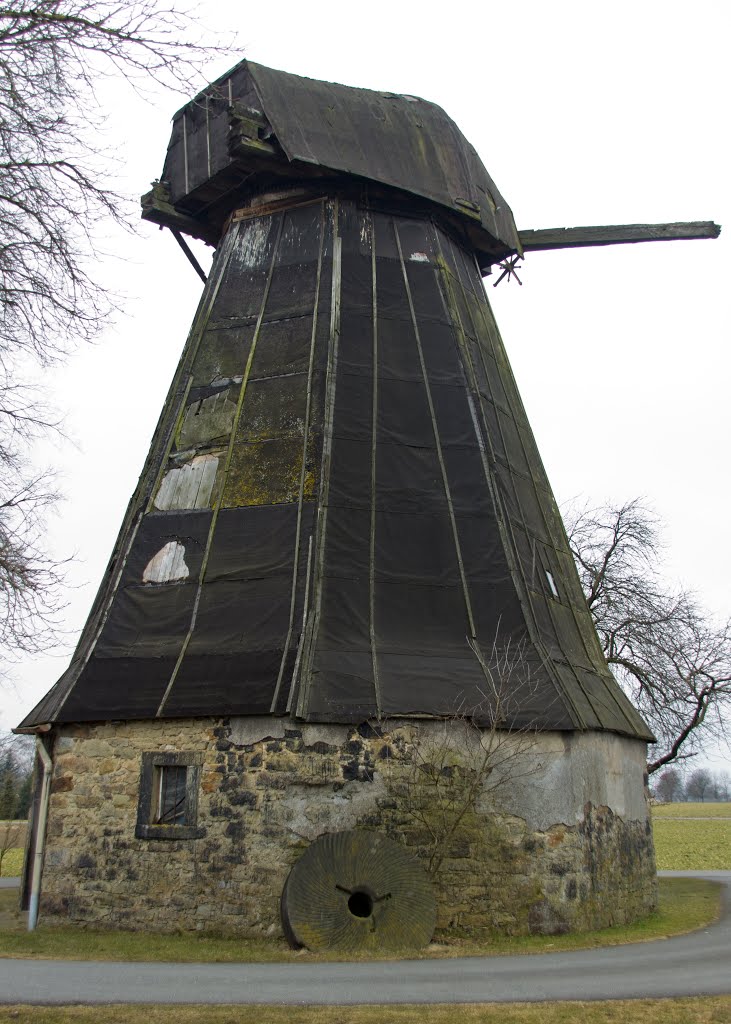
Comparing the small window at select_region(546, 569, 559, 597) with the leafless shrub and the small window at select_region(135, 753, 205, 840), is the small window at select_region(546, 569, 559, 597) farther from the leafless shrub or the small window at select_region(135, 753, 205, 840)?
the small window at select_region(135, 753, 205, 840)

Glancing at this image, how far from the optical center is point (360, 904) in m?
9.20

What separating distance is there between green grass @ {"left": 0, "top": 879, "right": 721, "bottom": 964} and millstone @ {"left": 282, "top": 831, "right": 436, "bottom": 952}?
0.67ft

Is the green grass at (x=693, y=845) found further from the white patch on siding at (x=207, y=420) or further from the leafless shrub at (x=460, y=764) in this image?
the white patch on siding at (x=207, y=420)

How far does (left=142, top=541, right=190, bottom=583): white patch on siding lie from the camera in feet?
38.3

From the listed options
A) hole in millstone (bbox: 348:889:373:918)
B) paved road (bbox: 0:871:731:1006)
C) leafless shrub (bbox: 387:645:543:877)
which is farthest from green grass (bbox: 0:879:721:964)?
leafless shrub (bbox: 387:645:543:877)

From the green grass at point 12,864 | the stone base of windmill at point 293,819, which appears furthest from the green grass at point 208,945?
the green grass at point 12,864

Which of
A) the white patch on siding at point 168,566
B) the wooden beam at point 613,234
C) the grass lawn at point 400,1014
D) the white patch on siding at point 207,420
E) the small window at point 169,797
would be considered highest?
the wooden beam at point 613,234

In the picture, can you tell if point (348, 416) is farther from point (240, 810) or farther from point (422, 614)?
point (240, 810)

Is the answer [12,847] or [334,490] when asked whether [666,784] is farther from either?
[334,490]

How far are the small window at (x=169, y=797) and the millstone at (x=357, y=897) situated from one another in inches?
52.1

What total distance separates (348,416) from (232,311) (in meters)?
2.74

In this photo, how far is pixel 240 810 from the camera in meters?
9.72

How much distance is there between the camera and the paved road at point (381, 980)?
263 inches

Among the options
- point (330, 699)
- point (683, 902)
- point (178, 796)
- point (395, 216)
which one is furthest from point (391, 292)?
point (683, 902)
